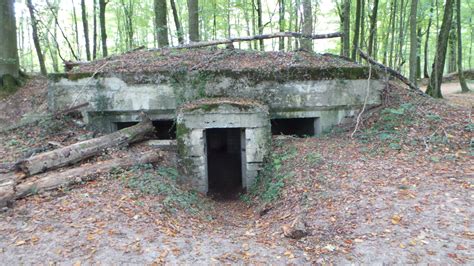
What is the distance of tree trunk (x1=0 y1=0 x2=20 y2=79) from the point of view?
9453 mm

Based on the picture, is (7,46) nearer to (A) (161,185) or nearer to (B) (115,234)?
(A) (161,185)

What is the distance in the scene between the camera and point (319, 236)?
384cm

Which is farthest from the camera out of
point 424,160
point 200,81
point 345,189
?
point 200,81

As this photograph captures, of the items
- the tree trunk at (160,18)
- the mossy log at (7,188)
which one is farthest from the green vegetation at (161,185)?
the tree trunk at (160,18)

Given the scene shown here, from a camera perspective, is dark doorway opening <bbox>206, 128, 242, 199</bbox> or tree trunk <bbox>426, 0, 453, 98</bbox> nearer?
dark doorway opening <bbox>206, 128, 242, 199</bbox>

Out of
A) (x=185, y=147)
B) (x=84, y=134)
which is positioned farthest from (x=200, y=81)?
(x=84, y=134)

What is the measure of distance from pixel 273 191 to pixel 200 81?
130 inches

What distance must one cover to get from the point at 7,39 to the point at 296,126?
8745mm

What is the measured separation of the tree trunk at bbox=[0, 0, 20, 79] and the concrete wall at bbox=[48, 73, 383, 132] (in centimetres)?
305

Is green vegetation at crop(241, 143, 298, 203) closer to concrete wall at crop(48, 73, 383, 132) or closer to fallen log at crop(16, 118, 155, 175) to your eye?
concrete wall at crop(48, 73, 383, 132)

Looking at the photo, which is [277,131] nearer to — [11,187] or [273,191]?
[273,191]

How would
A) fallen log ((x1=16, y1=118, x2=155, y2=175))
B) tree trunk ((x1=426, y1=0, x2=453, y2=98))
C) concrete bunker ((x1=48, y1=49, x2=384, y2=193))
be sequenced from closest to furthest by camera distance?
fallen log ((x1=16, y1=118, x2=155, y2=175)) → concrete bunker ((x1=48, y1=49, x2=384, y2=193)) → tree trunk ((x1=426, y1=0, x2=453, y2=98))

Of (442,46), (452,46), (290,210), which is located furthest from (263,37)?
(452,46)

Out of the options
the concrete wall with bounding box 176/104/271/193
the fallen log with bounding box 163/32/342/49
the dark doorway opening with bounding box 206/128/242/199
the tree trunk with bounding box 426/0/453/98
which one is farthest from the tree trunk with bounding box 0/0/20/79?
the tree trunk with bounding box 426/0/453/98
